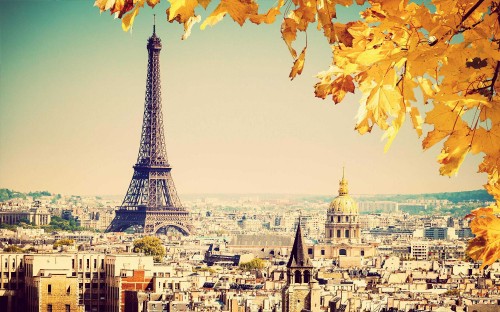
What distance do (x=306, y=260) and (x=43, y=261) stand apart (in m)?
10.8

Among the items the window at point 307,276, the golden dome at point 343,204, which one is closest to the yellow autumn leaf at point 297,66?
A: the window at point 307,276

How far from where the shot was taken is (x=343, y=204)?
117 meters

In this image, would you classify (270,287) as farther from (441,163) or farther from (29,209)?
(29,209)

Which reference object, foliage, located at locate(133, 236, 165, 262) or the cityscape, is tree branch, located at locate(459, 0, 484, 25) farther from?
foliage, located at locate(133, 236, 165, 262)

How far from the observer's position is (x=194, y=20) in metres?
3.67

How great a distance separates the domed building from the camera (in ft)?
385

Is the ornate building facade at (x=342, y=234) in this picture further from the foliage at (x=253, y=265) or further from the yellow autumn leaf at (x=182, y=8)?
the yellow autumn leaf at (x=182, y=8)

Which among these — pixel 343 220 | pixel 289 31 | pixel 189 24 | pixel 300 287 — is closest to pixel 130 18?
pixel 189 24

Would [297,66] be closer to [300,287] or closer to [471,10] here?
[471,10]

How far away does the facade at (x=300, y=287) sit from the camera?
51.0m

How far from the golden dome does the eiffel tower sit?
14438 millimetres

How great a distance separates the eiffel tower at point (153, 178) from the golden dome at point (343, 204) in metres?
14.4

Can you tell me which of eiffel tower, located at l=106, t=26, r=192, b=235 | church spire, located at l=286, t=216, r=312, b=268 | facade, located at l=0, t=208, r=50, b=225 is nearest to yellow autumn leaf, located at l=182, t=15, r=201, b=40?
church spire, located at l=286, t=216, r=312, b=268

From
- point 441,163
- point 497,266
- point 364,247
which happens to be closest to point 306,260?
point 497,266
